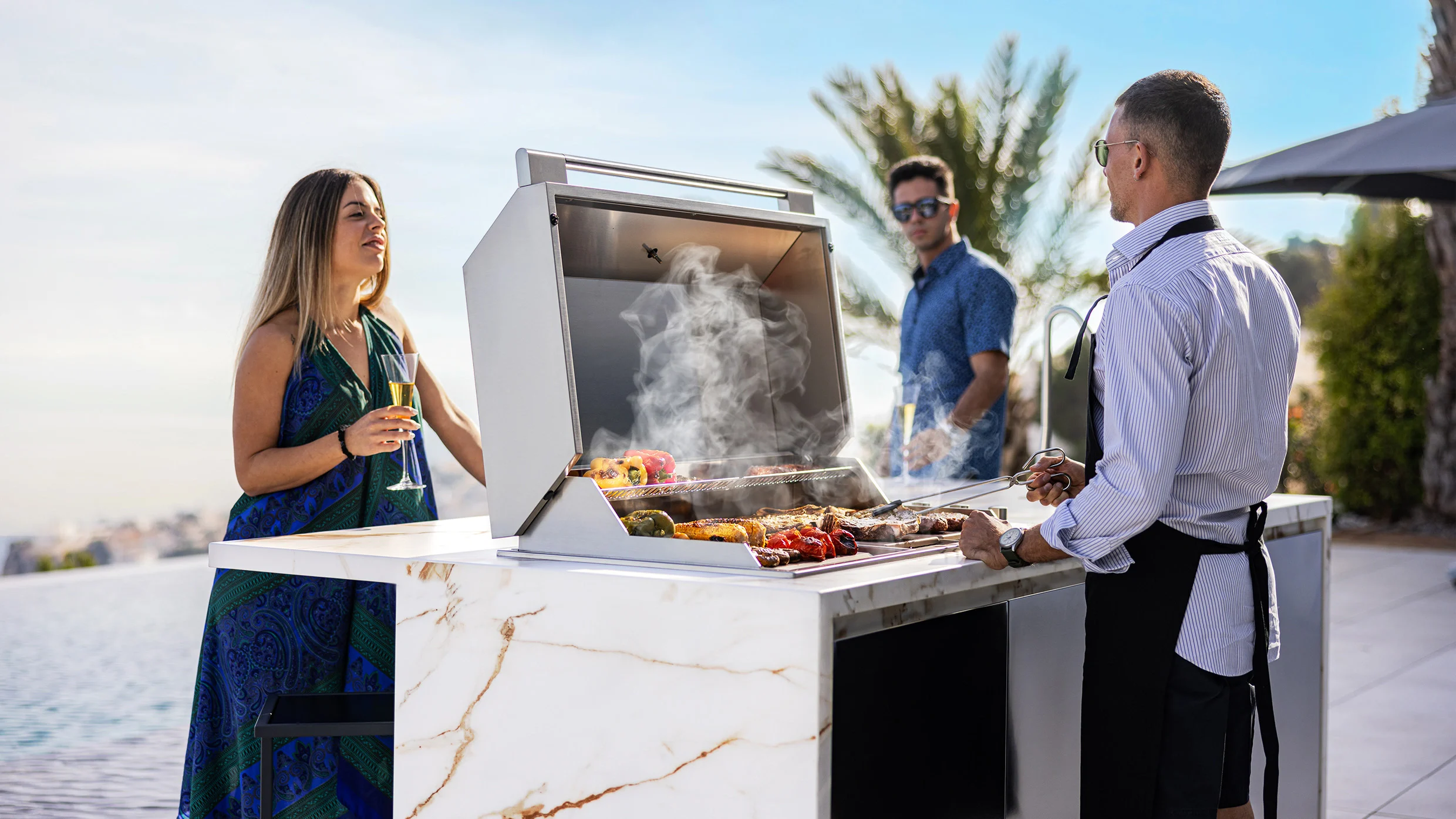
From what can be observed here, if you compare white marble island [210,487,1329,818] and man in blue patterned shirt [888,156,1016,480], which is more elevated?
man in blue patterned shirt [888,156,1016,480]

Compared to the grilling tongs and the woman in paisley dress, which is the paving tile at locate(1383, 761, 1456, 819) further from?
the woman in paisley dress

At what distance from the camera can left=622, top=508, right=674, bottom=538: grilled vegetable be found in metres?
2.04

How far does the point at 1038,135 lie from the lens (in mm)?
9570

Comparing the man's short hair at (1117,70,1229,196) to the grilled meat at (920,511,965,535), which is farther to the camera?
the grilled meat at (920,511,965,535)

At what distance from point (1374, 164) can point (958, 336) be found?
232cm

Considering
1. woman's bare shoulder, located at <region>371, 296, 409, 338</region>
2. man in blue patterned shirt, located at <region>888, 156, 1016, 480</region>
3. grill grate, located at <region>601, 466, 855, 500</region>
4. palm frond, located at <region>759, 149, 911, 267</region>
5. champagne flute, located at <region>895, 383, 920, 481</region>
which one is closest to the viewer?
grill grate, located at <region>601, 466, 855, 500</region>

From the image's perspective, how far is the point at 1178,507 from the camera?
1.95 metres

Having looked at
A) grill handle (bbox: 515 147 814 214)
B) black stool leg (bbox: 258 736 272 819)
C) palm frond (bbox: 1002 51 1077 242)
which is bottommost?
black stool leg (bbox: 258 736 272 819)

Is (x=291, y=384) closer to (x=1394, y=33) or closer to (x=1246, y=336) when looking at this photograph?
(x=1246, y=336)

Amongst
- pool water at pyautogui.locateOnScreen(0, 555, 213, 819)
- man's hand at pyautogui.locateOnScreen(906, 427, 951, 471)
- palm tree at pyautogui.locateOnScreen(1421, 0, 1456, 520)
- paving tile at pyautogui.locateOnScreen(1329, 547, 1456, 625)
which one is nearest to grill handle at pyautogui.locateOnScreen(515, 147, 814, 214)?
man's hand at pyautogui.locateOnScreen(906, 427, 951, 471)

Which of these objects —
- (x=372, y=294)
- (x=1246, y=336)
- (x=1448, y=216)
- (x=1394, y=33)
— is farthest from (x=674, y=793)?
(x=1394, y=33)

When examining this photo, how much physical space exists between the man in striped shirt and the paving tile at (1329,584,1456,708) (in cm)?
354

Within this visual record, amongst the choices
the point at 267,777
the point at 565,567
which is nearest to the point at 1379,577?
the point at 565,567

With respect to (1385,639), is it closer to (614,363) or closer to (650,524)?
(614,363)
